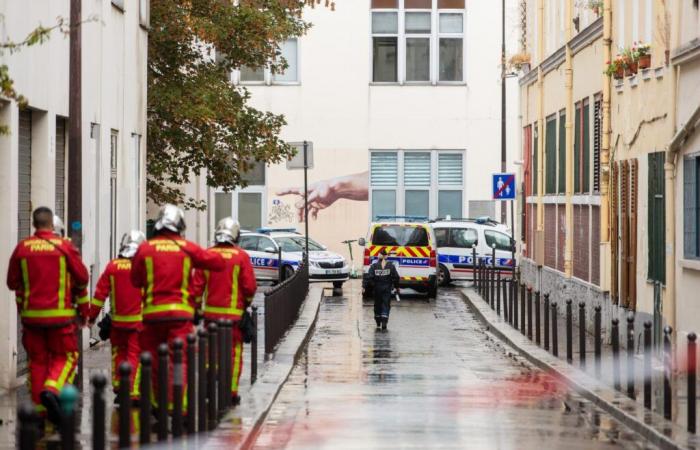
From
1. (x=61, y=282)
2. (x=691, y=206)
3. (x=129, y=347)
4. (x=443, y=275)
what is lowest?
(x=443, y=275)

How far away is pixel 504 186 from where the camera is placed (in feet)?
113

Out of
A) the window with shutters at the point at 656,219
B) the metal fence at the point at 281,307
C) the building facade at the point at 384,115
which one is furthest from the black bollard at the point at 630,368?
the building facade at the point at 384,115

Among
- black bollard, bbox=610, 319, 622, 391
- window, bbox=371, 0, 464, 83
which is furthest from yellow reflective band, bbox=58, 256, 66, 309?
window, bbox=371, 0, 464, 83

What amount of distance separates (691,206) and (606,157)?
6.15 m

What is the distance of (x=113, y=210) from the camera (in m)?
23.6

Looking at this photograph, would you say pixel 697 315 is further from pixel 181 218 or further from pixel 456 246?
pixel 456 246

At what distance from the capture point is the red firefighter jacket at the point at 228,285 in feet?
48.8

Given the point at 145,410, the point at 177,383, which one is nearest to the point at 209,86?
the point at 177,383

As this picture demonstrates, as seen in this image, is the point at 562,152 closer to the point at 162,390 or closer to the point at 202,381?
the point at 202,381

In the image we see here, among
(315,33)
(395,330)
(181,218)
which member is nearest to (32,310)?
(181,218)

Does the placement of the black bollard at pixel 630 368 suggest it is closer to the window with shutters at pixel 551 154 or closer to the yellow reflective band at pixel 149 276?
the yellow reflective band at pixel 149 276

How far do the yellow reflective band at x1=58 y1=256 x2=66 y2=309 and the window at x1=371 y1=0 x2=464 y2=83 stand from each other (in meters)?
39.1

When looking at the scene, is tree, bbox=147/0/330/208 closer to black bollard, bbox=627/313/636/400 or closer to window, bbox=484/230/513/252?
window, bbox=484/230/513/252

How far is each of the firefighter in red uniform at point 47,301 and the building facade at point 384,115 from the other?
37.9 m
